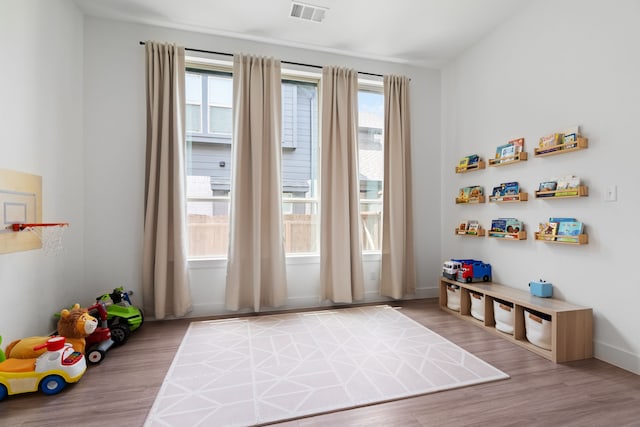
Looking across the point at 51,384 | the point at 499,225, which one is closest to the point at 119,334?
the point at 51,384

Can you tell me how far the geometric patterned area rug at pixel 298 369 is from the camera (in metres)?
1.58

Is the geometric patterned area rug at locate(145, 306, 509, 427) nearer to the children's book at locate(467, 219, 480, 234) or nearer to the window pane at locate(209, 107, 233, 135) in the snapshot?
the children's book at locate(467, 219, 480, 234)

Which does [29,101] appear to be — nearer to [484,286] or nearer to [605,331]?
[484,286]

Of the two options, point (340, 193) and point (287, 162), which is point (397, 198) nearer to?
point (340, 193)

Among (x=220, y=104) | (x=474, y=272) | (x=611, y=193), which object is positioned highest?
(x=220, y=104)

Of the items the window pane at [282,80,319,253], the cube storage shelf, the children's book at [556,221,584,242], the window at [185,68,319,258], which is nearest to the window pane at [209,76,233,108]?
the window at [185,68,319,258]

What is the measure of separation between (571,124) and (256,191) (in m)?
2.74

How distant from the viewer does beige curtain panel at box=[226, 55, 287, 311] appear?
119 inches

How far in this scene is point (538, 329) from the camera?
2.21m

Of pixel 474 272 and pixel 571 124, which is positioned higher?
pixel 571 124

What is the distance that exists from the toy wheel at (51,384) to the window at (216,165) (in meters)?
1.51

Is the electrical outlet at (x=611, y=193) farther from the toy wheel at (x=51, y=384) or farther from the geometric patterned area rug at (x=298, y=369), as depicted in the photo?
the toy wheel at (x=51, y=384)

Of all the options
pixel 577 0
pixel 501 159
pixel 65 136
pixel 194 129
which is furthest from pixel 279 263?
pixel 577 0

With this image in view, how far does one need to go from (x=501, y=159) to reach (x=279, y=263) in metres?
2.42
